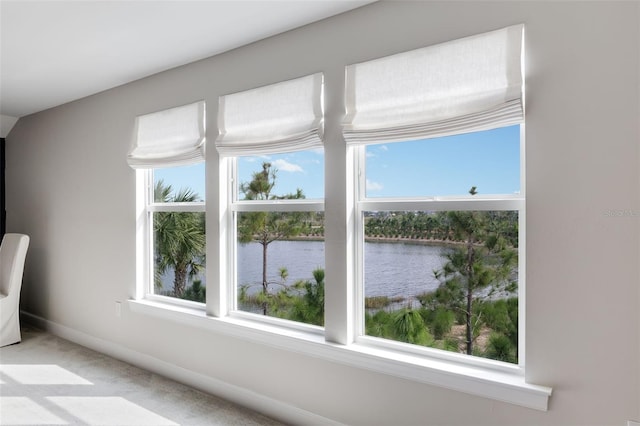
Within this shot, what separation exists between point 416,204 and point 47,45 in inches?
106

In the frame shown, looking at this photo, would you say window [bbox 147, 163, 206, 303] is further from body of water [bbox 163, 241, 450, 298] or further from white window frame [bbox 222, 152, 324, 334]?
body of water [bbox 163, 241, 450, 298]

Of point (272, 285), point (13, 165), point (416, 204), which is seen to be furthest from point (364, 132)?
point (13, 165)

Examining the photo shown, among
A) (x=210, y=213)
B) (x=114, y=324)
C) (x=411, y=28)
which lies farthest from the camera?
(x=114, y=324)

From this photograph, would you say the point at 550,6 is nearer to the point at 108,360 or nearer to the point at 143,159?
the point at 143,159

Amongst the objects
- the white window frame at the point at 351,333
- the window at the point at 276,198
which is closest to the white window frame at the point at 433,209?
the white window frame at the point at 351,333

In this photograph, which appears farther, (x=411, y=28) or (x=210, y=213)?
(x=210, y=213)

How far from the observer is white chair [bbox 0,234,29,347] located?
4.02m

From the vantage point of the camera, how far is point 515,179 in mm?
1945

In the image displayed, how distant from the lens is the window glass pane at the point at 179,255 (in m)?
3.26

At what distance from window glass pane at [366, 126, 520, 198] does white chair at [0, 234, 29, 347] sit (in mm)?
3844

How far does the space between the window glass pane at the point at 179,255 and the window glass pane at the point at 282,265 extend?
0.46 meters

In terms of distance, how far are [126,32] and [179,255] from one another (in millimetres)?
1732

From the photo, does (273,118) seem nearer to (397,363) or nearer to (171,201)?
(171,201)

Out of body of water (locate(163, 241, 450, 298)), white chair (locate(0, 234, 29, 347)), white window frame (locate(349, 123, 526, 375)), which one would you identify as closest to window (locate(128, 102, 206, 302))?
body of water (locate(163, 241, 450, 298))
